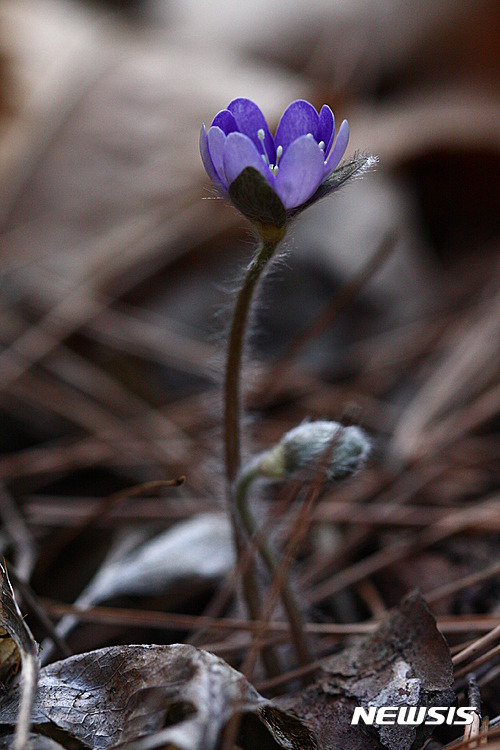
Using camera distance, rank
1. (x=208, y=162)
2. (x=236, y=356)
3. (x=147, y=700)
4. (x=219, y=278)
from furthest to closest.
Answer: (x=219, y=278) → (x=236, y=356) → (x=208, y=162) → (x=147, y=700)

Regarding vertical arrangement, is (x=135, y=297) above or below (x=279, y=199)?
below

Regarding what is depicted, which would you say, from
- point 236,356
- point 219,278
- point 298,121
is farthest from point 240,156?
point 219,278

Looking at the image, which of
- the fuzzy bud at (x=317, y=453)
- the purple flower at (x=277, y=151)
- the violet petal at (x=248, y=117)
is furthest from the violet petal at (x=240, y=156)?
the fuzzy bud at (x=317, y=453)

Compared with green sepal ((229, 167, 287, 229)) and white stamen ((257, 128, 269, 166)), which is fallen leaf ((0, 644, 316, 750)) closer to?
green sepal ((229, 167, 287, 229))

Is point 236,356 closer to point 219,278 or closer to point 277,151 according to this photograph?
point 277,151

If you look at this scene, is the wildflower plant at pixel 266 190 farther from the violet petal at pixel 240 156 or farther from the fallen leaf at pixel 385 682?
the fallen leaf at pixel 385 682

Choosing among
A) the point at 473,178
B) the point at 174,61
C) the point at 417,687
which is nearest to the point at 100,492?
the point at 417,687

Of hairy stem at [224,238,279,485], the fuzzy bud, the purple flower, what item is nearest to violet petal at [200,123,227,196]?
the purple flower

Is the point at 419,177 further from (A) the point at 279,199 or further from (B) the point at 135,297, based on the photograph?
(A) the point at 279,199
